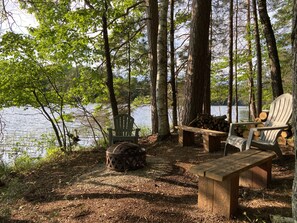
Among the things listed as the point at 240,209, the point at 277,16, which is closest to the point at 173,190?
the point at 240,209

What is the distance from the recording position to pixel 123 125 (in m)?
5.01

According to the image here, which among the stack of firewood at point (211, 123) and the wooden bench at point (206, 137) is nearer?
the wooden bench at point (206, 137)

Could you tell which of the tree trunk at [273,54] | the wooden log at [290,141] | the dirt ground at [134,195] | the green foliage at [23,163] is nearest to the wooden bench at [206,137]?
the dirt ground at [134,195]

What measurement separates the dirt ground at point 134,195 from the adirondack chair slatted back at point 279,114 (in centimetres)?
38

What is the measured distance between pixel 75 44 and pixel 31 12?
989 millimetres

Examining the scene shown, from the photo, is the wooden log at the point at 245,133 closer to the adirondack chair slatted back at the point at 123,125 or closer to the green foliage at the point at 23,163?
the adirondack chair slatted back at the point at 123,125

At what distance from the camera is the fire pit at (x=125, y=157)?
3.41 m

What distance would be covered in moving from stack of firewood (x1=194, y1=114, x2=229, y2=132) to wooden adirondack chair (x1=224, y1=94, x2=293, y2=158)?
28.7 inches

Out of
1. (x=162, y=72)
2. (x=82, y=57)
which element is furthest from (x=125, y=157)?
(x=82, y=57)

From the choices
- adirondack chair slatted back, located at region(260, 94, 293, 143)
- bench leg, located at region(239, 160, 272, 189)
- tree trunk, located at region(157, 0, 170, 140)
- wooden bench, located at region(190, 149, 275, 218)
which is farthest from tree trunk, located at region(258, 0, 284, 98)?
wooden bench, located at region(190, 149, 275, 218)

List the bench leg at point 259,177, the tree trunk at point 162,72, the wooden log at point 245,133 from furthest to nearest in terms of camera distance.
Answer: the tree trunk at point 162,72, the wooden log at point 245,133, the bench leg at point 259,177

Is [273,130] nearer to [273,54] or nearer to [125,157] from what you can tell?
[273,54]

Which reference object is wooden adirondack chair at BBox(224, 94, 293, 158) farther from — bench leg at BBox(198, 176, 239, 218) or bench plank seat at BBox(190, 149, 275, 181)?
bench leg at BBox(198, 176, 239, 218)

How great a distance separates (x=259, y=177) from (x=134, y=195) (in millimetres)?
1368
